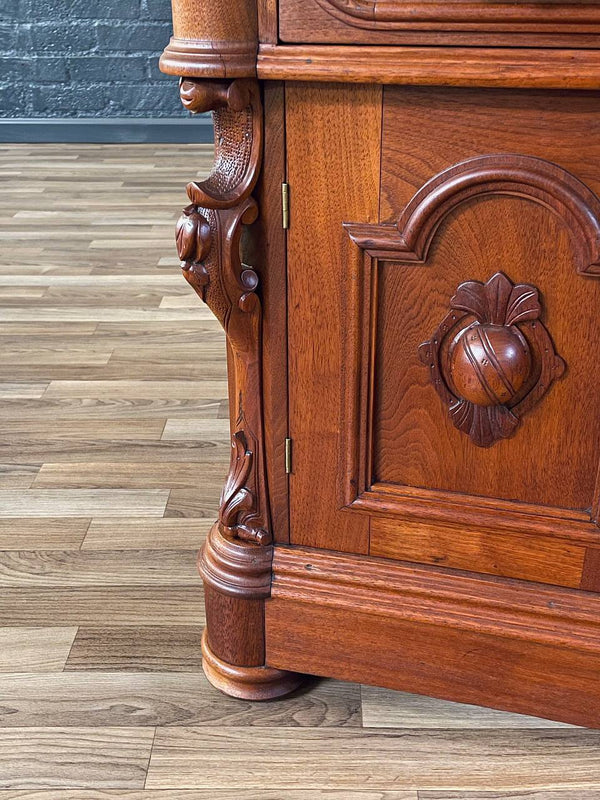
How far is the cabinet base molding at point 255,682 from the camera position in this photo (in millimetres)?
1377

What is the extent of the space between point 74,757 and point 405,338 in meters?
0.71

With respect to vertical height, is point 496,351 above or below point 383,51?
below

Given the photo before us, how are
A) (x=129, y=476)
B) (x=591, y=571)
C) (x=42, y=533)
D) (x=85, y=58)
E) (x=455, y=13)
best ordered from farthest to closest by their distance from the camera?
(x=85, y=58) < (x=129, y=476) < (x=42, y=533) < (x=591, y=571) < (x=455, y=13)

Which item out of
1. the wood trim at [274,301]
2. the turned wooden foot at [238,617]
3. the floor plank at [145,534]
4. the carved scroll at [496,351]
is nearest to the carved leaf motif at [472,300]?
the carved scroll at [496,351]

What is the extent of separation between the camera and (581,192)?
103 cm

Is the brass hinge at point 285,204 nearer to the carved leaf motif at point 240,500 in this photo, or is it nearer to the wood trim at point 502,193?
the wood trim at point 502,193

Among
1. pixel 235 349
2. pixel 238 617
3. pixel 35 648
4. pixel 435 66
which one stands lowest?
pixel 35 648

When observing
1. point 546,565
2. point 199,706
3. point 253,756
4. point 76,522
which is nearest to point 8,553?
point 76,522

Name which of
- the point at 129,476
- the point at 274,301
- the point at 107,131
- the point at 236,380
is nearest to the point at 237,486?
the point at 236,380

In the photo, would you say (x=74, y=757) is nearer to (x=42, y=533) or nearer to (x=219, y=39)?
(x=42, y=533)

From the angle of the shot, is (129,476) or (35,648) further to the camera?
(129,476)

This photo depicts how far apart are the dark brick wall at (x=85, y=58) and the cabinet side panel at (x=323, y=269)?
4.29m

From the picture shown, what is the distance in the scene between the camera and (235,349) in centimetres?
124

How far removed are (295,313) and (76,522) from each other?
2.68 feet
